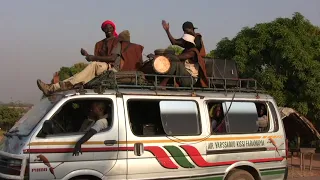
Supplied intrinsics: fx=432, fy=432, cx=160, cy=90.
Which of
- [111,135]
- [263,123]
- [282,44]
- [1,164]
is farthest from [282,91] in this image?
[1,164]

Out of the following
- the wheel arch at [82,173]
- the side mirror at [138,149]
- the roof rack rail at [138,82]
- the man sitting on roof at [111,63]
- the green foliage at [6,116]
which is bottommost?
the green foliage at [6,116]

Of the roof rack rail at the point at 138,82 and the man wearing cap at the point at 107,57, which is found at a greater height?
the man wearing cap at the point at 107,57

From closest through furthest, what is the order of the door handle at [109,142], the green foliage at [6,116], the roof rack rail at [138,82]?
the door handle at [109,142]
the roof rack rail at [138,82]
the green foliage at [6,116]

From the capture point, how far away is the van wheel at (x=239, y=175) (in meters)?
6.89

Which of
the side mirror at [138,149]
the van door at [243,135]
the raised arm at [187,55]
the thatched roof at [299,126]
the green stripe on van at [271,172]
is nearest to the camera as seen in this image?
the side mirror at [138,149]

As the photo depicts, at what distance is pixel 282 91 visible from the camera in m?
15.4

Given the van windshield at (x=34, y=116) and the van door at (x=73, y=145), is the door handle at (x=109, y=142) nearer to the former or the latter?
the van door at (x=73, y=145)

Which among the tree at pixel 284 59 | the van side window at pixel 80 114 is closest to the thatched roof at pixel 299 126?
the tree at pixel 284 59

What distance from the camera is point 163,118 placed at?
6336mm

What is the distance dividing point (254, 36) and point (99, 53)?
946 centimetres

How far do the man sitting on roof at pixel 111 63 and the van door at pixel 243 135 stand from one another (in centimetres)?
168

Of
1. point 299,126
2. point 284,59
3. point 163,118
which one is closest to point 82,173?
point 163,118

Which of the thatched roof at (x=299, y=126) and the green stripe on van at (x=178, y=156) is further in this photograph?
the thatched roof at (x=299, y=126)

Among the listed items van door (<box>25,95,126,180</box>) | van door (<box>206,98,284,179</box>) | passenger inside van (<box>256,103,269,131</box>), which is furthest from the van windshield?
passenger inside van (<box>256,103,269,131</box>)
